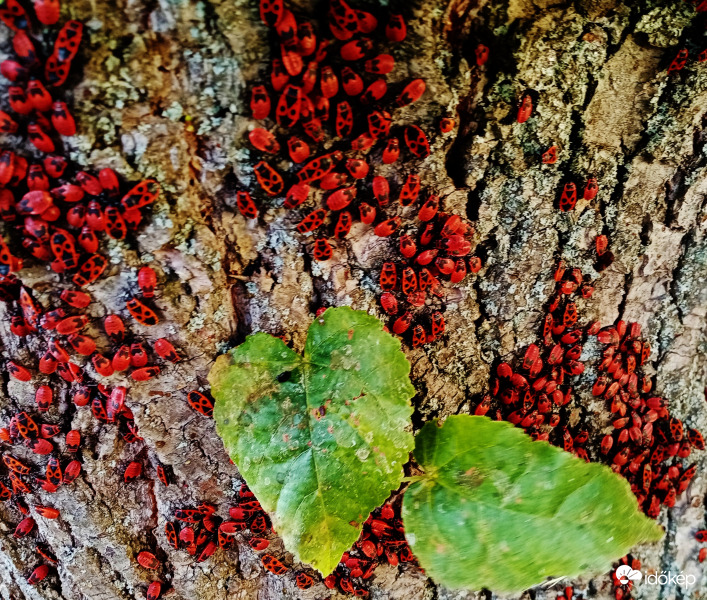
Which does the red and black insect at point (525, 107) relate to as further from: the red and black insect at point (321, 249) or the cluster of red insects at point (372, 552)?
the cluster of red insects at point (372, 552)

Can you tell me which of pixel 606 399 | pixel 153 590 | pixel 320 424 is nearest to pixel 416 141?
pixel 320 424

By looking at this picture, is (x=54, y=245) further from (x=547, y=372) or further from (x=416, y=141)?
(x=547, y=372)

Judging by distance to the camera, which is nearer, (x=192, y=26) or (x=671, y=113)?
(x=192, y=26)

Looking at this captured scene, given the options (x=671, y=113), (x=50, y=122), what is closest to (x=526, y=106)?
(x=671, y=113)

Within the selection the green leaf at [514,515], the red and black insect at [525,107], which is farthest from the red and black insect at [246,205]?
the green leaf at [514,515]

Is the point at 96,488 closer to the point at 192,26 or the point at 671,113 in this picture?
the point at 192,26

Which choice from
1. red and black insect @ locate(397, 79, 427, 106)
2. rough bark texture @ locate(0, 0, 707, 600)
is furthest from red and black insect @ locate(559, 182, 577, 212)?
red and black insect @ locate(397, 79, 427, 106)
